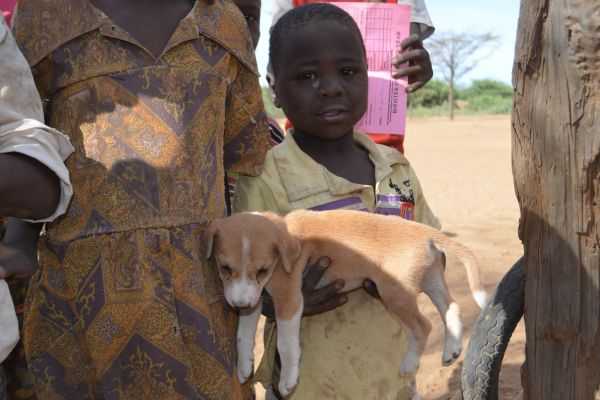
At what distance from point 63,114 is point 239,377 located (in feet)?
3.07

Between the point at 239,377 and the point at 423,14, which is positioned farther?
the point at 423,14

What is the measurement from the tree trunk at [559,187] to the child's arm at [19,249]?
4.22ft

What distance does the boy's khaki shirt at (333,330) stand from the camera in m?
2.57

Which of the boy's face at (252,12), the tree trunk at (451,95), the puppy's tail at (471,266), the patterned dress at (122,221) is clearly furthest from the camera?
the tree trunk at (451,95)

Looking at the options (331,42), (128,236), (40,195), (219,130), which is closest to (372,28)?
(331,42)

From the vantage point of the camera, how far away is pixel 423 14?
142 inches

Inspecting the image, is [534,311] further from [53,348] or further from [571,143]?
[53,348]

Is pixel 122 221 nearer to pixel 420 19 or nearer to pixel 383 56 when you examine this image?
pixel 383 56

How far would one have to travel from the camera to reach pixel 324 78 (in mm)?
2643

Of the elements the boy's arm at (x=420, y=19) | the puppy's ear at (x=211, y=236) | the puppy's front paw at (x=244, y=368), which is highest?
the boy's arm at (x=420, y=19)

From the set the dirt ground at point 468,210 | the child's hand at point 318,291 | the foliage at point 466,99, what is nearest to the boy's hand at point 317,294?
the child's hand at point 318,291

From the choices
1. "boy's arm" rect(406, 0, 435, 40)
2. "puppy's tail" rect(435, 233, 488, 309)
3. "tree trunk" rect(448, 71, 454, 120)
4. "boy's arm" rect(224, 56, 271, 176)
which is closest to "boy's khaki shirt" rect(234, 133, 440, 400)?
"boy's arm" rect(224, 56, 271, 176)

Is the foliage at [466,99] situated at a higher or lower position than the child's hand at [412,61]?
lower

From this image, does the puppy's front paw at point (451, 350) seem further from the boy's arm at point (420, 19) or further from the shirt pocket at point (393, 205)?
the boy's arm at point (420, 19)
